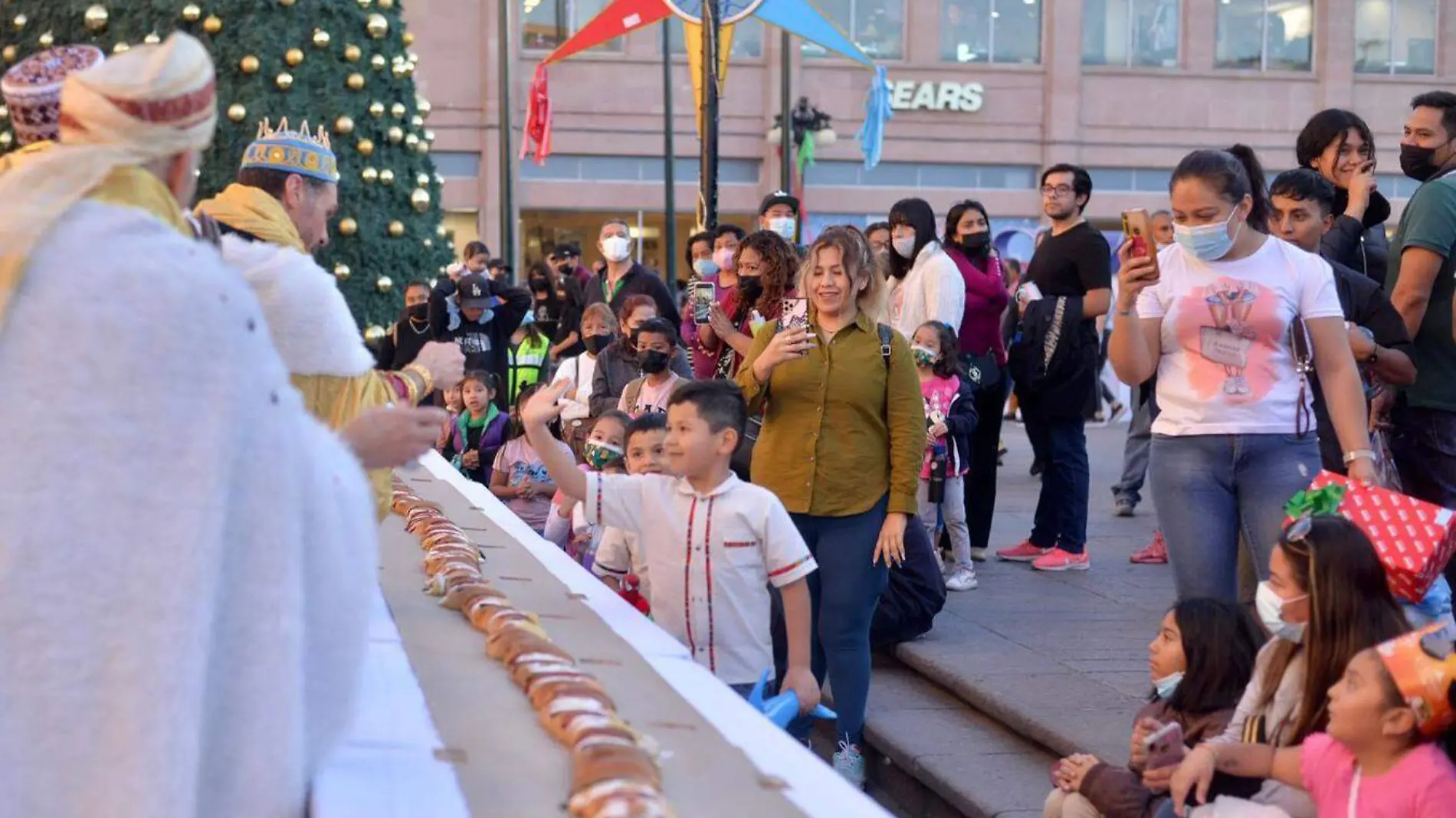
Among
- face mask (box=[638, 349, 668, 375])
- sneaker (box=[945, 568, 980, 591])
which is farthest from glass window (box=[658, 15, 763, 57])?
face mask (box=[638, 349, 668, 375])

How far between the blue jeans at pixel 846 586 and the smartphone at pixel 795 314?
0.70m

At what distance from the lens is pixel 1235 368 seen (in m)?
4.97

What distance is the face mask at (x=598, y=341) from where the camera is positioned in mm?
9641

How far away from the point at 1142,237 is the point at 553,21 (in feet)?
93.7

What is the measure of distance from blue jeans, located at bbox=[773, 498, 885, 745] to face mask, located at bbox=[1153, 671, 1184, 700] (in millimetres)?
1491

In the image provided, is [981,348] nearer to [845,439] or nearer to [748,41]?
[845,439]

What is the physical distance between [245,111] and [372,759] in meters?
10.2

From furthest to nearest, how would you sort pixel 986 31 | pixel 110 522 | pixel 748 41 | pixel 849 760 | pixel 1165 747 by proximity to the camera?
pixel 986 31
pixel 748 41
pixel 849 760
pixel 1165 747
pixel 110 522

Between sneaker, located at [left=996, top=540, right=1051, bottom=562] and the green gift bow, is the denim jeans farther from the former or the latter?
the green gift bow

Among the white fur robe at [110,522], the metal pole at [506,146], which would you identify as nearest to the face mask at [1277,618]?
the white fur robe at [110,522]

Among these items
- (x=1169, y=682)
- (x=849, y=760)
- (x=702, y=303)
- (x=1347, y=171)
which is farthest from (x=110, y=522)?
(x=1347, y=171)

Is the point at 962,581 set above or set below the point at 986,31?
below

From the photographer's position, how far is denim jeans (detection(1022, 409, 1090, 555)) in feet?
29.4

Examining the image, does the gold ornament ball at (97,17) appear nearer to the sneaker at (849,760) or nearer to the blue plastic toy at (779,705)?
the sneaker at (849,760)
